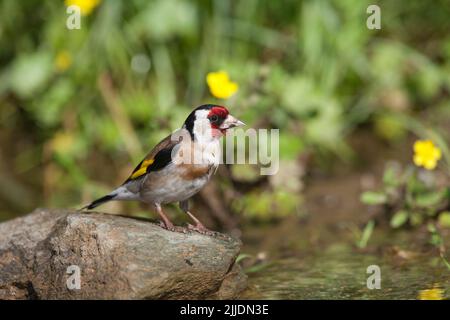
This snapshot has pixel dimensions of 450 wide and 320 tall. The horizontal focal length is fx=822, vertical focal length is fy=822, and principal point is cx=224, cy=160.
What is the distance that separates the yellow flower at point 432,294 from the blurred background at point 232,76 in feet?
6.55

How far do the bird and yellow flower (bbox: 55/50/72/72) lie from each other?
2763mm

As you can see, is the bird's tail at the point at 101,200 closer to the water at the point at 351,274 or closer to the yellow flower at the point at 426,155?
the water at the point at 351,274

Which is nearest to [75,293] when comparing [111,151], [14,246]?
[14,246]

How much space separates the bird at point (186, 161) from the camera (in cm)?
430

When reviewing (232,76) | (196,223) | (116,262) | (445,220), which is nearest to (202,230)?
(196,223)

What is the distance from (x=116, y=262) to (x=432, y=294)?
1557 millimetres

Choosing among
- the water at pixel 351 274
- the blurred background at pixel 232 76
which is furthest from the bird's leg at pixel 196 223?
the blurred background at pixel 232 76

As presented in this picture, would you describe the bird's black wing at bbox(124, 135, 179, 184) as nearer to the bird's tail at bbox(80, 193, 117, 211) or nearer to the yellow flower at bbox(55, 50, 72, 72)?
the bird's tail at bbox(80, 193, 117, 211)

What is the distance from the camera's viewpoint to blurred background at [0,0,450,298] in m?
6.54

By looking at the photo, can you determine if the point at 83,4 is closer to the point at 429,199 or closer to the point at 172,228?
the point at 172,228

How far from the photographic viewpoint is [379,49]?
734cm

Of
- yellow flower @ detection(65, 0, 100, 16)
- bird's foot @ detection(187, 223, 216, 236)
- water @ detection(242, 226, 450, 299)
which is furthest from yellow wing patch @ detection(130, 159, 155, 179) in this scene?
yellow flower @ detection(65, 0, 100, 16)

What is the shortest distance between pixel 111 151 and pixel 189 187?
3076 millimetres
